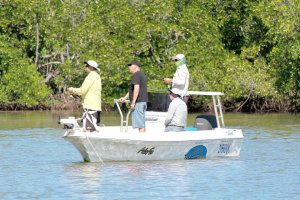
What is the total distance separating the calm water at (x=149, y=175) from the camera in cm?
1625

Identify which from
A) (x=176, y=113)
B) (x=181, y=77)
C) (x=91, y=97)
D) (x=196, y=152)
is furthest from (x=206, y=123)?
(x=91, y=97)

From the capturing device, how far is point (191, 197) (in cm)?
1584

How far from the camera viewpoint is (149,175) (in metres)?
18.0

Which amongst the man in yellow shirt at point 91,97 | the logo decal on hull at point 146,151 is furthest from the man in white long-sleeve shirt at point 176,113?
the man in yellow shirt at point 91,97

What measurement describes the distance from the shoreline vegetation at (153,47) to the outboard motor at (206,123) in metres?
18.1

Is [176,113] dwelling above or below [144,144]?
above

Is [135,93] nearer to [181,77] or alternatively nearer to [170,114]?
[170,114]

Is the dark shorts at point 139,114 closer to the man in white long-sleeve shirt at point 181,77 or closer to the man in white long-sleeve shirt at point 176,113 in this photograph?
the man in white long-sleeve shirt at point 176,113

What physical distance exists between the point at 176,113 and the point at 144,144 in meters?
0.91

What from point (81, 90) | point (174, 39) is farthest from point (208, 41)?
point (81, 90)

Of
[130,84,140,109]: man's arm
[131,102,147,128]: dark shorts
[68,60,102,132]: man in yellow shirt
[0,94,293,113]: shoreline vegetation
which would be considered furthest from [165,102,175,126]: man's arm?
[0,94,293,113]: shoreline vegetation

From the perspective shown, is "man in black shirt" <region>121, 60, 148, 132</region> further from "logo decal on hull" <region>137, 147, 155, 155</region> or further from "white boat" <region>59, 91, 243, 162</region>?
"logo decal on hull" <region>137, 147, 155, 155</region>

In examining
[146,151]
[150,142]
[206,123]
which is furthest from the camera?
[206,123]

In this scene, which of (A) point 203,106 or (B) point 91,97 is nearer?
(B) point 91,97
